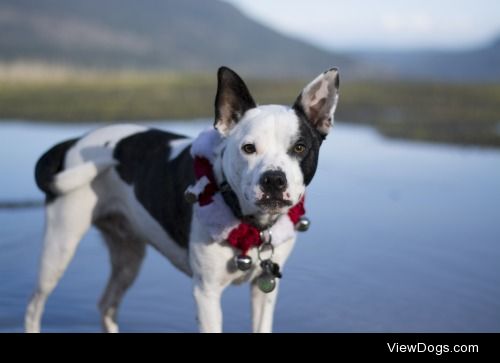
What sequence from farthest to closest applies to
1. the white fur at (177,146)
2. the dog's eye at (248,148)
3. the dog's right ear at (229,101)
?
the white fur at (177,146), the dog's right ear at (229,101), the dog's eye at (248,148)

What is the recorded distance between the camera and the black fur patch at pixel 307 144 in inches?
138

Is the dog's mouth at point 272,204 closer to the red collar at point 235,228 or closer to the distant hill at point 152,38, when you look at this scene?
the red collar at point 235,228

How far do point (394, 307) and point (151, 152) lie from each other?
1819 millimetres

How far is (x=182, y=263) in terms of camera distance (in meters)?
4.21

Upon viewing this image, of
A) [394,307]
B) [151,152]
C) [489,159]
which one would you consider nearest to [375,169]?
[489,159]

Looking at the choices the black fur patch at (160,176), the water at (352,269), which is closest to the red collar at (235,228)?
the black fur patch at (160,176)

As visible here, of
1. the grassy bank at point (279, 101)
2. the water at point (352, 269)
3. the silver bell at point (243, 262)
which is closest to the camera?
the silver bell at point (243, 262)

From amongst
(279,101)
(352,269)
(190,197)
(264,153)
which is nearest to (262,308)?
(190,197)

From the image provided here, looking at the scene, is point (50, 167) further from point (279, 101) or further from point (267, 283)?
point (279, 101)

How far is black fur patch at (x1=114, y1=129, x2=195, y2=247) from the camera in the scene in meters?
4.10

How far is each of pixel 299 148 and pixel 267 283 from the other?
74cm

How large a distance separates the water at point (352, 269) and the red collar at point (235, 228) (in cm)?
125
